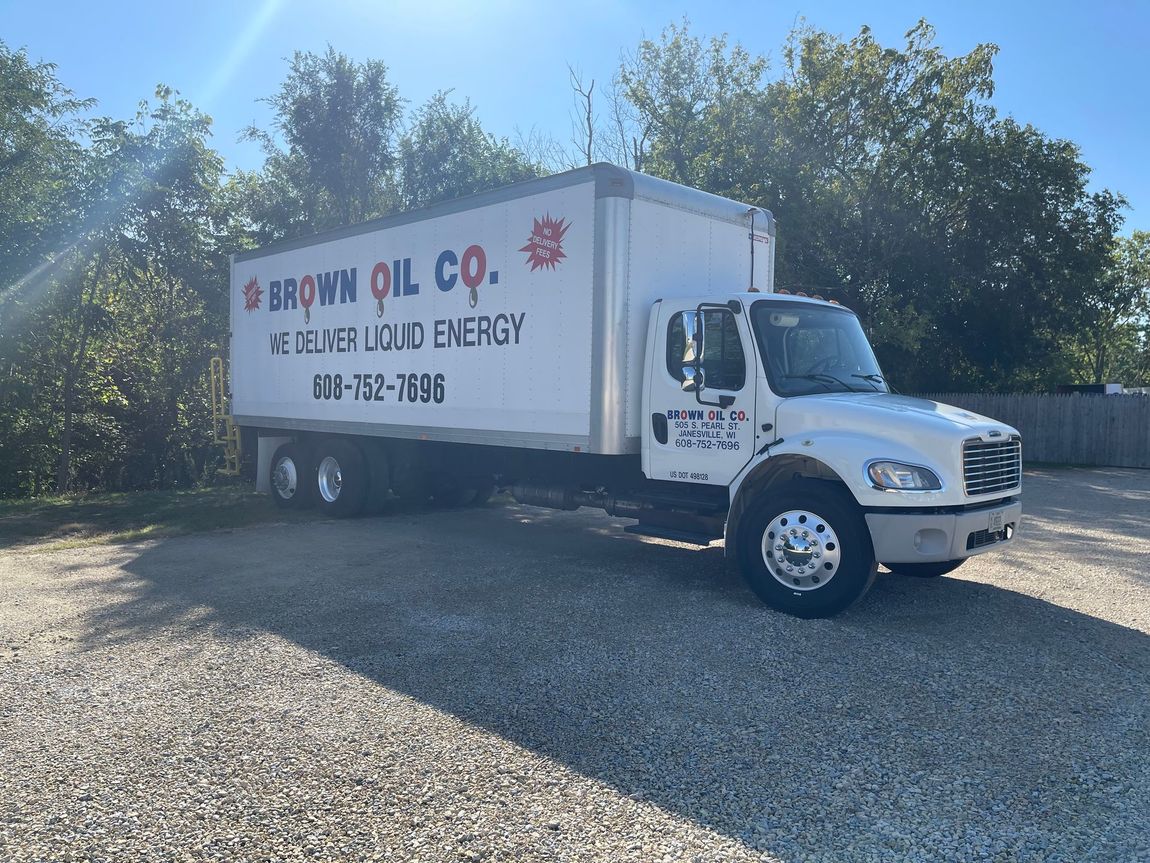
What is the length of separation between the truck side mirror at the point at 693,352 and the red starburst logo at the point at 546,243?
5.04 ft

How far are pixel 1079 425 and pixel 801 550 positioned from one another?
21.9m

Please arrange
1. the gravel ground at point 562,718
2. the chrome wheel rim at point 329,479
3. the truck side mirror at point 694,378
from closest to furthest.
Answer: the gravel ground at point 562,718 < the truck side mirror at point 694,378 < the chrome wheel rim at point 329,479

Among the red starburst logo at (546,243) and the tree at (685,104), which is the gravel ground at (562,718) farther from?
the tree at (685,104)

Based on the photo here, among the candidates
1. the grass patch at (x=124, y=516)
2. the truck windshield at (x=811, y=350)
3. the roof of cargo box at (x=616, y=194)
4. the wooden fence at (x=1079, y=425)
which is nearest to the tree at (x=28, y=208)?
the grass patch at (x=124, y=516)

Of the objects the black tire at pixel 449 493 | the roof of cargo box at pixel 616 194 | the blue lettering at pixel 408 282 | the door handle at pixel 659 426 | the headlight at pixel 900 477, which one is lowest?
the black tire at pixel 449 493

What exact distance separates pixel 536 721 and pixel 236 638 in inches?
104

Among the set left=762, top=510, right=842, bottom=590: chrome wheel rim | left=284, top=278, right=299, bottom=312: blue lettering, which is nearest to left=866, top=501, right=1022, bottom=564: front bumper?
left=762, top=510, right=842, bottom=590: chrome wheel rim

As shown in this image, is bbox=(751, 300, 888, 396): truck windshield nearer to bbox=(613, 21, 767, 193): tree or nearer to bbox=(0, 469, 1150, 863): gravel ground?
bbox=(0, 469, 1150, 863): gravel ground

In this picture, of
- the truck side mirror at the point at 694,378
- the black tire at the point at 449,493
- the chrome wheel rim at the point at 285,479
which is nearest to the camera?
the truck side mirror at the point at 694,378

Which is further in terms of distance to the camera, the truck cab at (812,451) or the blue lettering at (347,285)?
the blue lettering at (347,285)

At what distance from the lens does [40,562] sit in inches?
358

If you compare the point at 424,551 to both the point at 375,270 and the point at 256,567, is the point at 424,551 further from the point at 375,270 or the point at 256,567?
the point at 375,270

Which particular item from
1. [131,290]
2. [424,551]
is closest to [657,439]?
[424,551]

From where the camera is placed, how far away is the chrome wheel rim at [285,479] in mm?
12703
